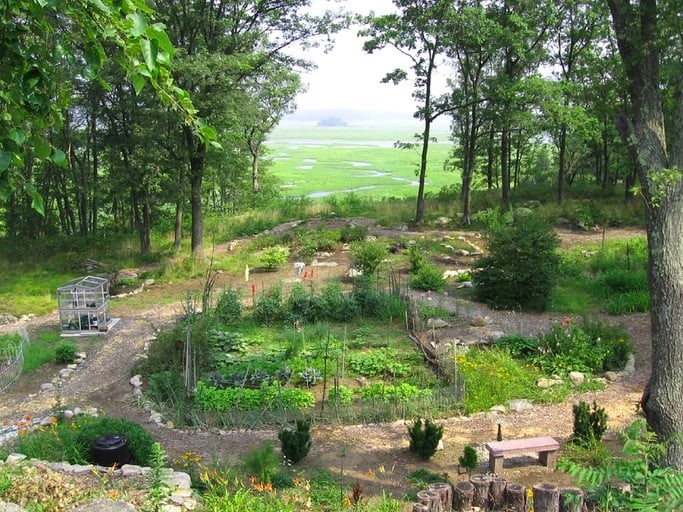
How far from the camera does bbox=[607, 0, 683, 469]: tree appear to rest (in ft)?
19.4

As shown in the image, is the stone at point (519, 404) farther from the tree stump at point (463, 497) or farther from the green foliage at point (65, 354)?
the green foliage at point (65, 354)

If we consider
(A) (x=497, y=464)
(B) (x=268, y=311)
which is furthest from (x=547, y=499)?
(B) (x=268, y=311)

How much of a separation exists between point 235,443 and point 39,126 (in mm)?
5753

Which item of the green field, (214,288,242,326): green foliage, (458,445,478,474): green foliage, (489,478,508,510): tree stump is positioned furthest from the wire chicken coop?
the green field

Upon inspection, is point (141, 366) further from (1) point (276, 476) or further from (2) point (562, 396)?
(2) point (562, 396)

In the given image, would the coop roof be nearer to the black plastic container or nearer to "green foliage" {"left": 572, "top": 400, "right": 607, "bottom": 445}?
the black plastic container

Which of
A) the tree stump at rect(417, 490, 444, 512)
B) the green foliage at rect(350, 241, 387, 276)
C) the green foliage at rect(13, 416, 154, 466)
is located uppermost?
the green foliage at rect(350, 241, 387, 276)

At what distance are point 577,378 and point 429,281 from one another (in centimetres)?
531

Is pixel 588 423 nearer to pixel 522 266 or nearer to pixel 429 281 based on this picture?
pixel 522 266

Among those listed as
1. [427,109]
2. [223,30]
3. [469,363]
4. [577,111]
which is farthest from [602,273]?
[223,30]

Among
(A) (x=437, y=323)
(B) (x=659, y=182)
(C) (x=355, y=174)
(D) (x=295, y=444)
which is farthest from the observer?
(C) (x=355, y=174)

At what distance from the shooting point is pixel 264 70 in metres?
17.0

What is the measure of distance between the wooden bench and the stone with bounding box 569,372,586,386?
246cm

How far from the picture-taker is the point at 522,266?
1277 centimetres
